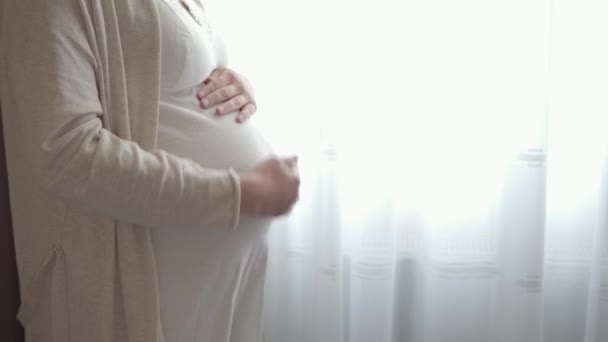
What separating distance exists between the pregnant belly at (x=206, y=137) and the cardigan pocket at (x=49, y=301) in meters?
0.23

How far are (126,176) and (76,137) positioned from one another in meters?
0.08

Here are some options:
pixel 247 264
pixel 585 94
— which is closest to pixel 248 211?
pixel 247 264

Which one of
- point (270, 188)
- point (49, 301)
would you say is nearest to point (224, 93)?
point (270, 188)

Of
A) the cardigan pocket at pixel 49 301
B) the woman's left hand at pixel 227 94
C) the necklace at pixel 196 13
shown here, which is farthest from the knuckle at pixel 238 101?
the cardigan pocket at pixel 49 301

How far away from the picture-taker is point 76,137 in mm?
577

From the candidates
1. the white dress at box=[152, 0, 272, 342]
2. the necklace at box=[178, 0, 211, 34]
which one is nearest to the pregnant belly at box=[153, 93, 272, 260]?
the white dress at box=[152, 0, 272, 342]

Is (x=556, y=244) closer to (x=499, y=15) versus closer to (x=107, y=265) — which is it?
(x=499, y=15)

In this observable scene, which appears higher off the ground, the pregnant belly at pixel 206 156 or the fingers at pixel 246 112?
the fingers at pixel 246 112

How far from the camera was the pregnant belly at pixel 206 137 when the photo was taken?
28.9 inches

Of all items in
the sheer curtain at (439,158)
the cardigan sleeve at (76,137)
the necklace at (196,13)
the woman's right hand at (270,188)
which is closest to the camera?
the cardigan sleeve at (76,137)

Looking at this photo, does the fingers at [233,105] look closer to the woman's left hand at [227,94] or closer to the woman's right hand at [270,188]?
the woman's left hand at [227,94]

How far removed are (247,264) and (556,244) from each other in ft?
2.92

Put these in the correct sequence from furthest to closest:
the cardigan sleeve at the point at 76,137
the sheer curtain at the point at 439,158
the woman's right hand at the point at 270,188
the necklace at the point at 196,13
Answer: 1. the sheer curtain at the point at 439,158
2. the necklace at the point at 196,13
3. the woman's right hand at the point at 270,188
4. the cardigan sleeve at the point at 76,137

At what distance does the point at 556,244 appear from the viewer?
1.25 metres
